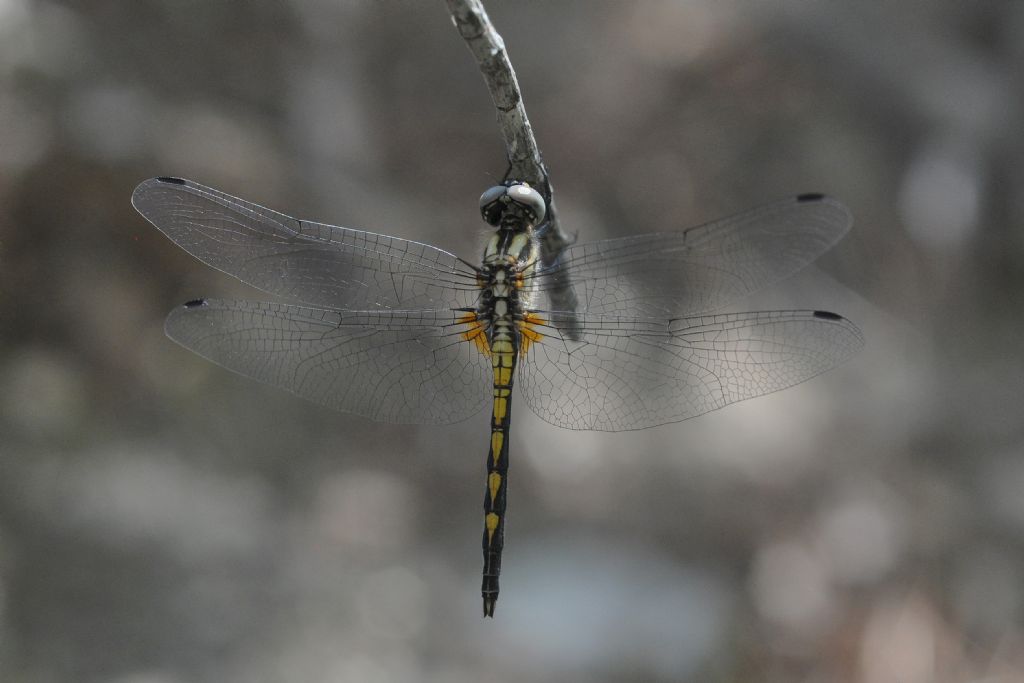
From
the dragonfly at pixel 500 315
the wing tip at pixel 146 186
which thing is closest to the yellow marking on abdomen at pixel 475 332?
the dragonfly at pixel 500 315

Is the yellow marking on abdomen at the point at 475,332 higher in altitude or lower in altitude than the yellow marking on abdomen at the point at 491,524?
higher

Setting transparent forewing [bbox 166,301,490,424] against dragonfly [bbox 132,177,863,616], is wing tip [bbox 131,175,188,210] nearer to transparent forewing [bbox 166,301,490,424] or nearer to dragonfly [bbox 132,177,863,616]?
dragonfly [bbox 132,177,863,616]

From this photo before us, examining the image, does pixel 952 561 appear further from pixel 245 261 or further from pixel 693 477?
pixel 245 261

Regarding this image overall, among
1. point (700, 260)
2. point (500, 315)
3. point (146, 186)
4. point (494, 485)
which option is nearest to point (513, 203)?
point (500, 315)

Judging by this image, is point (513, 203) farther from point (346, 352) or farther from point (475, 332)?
point (346, 352)

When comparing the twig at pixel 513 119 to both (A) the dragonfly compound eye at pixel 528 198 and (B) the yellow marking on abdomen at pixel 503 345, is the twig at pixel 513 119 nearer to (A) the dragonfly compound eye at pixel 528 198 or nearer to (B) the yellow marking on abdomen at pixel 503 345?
(A) the dragonfly compound eye at pixel 528 198

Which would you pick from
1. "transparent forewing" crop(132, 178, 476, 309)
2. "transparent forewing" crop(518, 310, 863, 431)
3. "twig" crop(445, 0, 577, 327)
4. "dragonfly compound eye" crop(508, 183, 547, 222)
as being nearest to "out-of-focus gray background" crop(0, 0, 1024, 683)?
"transparent forewing" crop(518, 310, 863, 431)

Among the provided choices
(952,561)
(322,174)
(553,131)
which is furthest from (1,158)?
(952,561)
